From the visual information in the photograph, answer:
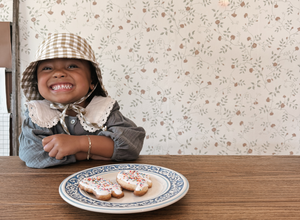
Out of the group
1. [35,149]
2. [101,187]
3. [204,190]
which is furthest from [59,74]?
[204,190]

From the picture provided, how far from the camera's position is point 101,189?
510 millimetres

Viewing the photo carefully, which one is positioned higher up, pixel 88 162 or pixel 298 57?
pixel 298 57

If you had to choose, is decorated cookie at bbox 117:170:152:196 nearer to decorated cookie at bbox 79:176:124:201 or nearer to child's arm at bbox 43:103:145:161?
decorated cookie at bbox 79:176:124:201

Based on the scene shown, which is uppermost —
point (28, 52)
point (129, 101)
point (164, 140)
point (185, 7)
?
point (185, 7)

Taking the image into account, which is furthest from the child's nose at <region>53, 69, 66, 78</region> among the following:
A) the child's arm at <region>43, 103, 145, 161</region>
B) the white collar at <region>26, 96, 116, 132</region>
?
the child's arm at <region>43, 103, 145, 161</region>

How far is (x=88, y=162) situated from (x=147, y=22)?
1298mm

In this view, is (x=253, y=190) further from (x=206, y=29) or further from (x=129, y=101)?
(x=206, y=29)

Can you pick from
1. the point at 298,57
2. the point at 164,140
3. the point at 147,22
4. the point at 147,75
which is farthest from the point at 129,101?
the point at 298,57

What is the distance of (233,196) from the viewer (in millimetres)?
525

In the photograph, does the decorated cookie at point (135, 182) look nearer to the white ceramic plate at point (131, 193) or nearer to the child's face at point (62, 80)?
the white ceramic plate at point (131, 193)

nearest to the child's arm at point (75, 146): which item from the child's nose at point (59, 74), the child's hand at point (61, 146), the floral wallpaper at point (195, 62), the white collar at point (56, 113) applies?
the child's hand at point (61, 146)

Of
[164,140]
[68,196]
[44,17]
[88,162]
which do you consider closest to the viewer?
[68,196]

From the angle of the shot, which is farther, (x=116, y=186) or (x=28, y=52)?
(x=28, y=52)

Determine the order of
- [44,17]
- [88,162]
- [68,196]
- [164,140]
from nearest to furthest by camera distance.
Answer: [68,196] < [88,162] < [44,17] < [164,140]
